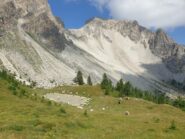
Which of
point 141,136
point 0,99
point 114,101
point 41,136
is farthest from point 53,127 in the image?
point 114,101

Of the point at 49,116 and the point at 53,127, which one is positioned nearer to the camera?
the point at 53,127

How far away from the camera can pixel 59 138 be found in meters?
29.2

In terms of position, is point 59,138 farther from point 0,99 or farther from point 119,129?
point 0,99

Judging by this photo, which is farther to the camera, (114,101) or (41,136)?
(114,101)

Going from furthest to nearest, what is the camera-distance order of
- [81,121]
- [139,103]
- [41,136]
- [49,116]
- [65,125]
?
[139,103] → [49,116] → [81,121] → [65,125] → [41,136]

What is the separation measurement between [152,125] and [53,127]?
10.4 m

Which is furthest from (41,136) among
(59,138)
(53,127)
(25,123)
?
(25,123)

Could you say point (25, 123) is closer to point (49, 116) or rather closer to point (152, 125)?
point (49, 116)

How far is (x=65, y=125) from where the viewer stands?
35.1m

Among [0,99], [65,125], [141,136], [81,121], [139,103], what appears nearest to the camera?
[141,136]

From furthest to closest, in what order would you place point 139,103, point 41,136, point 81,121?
point 139,103 < point 81,121 < point 41,136

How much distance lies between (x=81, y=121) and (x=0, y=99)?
75.0 feet

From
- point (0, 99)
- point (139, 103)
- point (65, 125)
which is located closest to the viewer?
point (65, 125)

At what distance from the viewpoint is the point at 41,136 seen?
95.8ft
